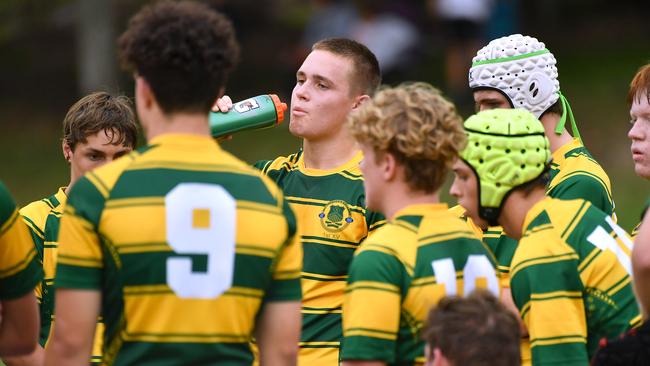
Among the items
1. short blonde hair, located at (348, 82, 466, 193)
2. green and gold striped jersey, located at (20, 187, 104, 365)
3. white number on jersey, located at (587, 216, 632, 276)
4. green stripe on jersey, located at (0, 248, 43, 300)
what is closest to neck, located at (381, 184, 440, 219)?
short blonde hair, located at (348, 82, 466, 193)

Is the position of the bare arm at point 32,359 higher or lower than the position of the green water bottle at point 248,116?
lower

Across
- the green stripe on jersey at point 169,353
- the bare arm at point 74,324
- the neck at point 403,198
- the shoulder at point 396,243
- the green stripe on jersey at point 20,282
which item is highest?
the neck at point 403,198

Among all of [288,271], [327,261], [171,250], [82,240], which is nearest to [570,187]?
[327,261]

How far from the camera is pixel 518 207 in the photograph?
5.23 metres

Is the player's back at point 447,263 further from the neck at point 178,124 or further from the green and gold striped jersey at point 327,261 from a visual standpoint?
the green and gold striped jersey at point 327,261

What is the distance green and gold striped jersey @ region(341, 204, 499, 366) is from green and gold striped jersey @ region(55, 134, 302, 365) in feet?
1.31

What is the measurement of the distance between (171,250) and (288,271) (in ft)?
1.64

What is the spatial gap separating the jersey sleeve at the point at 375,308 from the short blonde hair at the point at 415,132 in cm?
43

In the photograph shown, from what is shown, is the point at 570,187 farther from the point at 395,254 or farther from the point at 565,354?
the point at 395,254

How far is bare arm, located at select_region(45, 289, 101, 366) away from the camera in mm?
4379

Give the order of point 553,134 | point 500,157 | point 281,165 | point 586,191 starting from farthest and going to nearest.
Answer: point 281,165 → point 553,134 → point 586,191 → point 500,157

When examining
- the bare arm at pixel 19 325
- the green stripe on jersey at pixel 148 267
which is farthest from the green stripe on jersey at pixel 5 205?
the green stripe on jersey at pixel 148 267

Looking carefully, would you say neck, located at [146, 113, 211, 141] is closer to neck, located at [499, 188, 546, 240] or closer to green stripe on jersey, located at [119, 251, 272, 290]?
green stripe on jersey, located at [119, 251, 272, 290]

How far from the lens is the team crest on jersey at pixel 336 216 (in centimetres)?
649
